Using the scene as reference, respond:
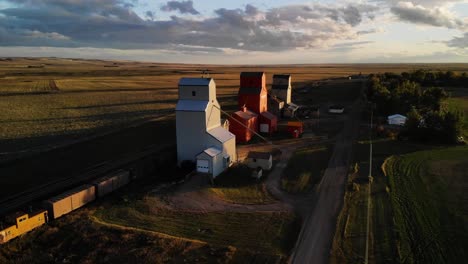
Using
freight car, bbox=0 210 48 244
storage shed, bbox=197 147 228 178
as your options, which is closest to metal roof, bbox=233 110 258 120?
storage shed, bbox=197 147 228 178

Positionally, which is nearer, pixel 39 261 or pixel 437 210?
pixel 39 261

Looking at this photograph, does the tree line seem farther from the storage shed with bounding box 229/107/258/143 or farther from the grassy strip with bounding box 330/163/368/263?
the grassy strip with bounding box 330/163/368/263

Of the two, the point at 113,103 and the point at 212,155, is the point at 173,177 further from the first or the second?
the point at 113,103

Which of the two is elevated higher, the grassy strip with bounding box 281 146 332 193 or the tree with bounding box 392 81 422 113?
the tree with bounding box 392 81 422 113

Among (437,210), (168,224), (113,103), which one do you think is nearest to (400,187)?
(437,210)

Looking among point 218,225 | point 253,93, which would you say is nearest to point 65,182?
point 218,225

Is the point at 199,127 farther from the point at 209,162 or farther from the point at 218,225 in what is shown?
the point at 218,225
